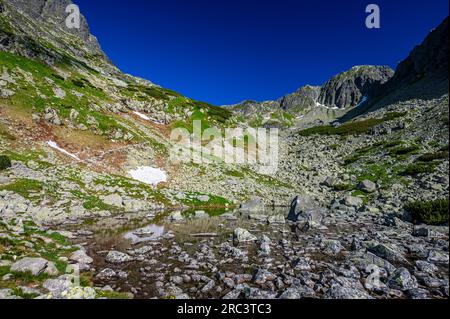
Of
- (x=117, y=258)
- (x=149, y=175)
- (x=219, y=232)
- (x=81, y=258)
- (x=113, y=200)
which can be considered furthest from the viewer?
(x=149, y=175)

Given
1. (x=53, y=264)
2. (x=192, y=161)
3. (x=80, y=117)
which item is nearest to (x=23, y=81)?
(x=80, y=117)

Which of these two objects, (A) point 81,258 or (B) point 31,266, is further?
(A) point 81,258

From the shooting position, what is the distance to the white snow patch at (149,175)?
1541 inches

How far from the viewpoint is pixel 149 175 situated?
134ft

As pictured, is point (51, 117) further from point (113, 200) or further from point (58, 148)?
point (113, 200)

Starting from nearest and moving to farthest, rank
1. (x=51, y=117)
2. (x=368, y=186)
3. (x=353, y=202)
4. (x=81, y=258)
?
(x=81, y=258)
(x=353, y=202)
(x=368, y=186)
(x=51, y=117)

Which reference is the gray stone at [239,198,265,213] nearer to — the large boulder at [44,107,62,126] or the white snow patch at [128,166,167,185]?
the white snow patch at [128,166,167,185]

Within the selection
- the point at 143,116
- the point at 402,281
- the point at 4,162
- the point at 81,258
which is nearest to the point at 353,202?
the point at 402,281

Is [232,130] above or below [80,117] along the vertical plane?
above

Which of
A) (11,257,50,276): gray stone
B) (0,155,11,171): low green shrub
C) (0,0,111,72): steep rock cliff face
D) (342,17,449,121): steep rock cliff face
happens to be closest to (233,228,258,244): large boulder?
(11,257,50,276): gray stone

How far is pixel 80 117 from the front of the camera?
46406 mm

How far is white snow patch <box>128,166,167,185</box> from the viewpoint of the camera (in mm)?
39144
